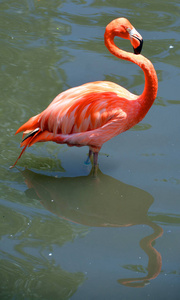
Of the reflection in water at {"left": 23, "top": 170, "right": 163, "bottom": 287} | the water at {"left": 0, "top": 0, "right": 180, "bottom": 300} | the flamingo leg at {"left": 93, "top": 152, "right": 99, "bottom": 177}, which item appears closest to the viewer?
the water at {"left": 0, "top": 0, "right": 180, "bottom": 300}

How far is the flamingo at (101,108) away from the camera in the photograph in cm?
347

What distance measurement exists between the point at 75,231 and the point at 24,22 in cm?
354

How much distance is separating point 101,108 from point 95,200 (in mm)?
726

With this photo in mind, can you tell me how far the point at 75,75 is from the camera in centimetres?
501

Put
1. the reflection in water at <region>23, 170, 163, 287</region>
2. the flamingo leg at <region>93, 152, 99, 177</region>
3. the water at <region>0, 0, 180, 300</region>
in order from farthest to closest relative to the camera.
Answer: the flamingo leg at <region>93, 152, 99, 177</region> < the reflection in water at <region>23, 170, 163, 287</region> < the water at <region>0, 0, 180, 300</region>

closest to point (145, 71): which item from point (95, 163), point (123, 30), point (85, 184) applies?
point (123, 30)

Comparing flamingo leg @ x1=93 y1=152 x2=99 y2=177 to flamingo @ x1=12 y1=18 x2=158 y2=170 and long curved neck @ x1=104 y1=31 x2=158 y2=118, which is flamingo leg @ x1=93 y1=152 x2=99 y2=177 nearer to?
flamingo @ x1=12 y1=18 x2=158 y2=170

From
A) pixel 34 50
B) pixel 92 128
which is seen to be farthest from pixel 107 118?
pixel 34 50

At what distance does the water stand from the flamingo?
1.28 feet

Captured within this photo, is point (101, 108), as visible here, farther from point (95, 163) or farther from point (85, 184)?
point (85, 184)

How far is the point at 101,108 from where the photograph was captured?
3.52m

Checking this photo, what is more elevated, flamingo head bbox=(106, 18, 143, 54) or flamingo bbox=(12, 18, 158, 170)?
flamingo head bbox=(106, 18, 143, 54)

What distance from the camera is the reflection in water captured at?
3.42 meters

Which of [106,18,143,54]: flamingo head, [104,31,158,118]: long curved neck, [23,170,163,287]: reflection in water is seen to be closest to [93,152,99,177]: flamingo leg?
[23,170,163,287]: reflection in water
